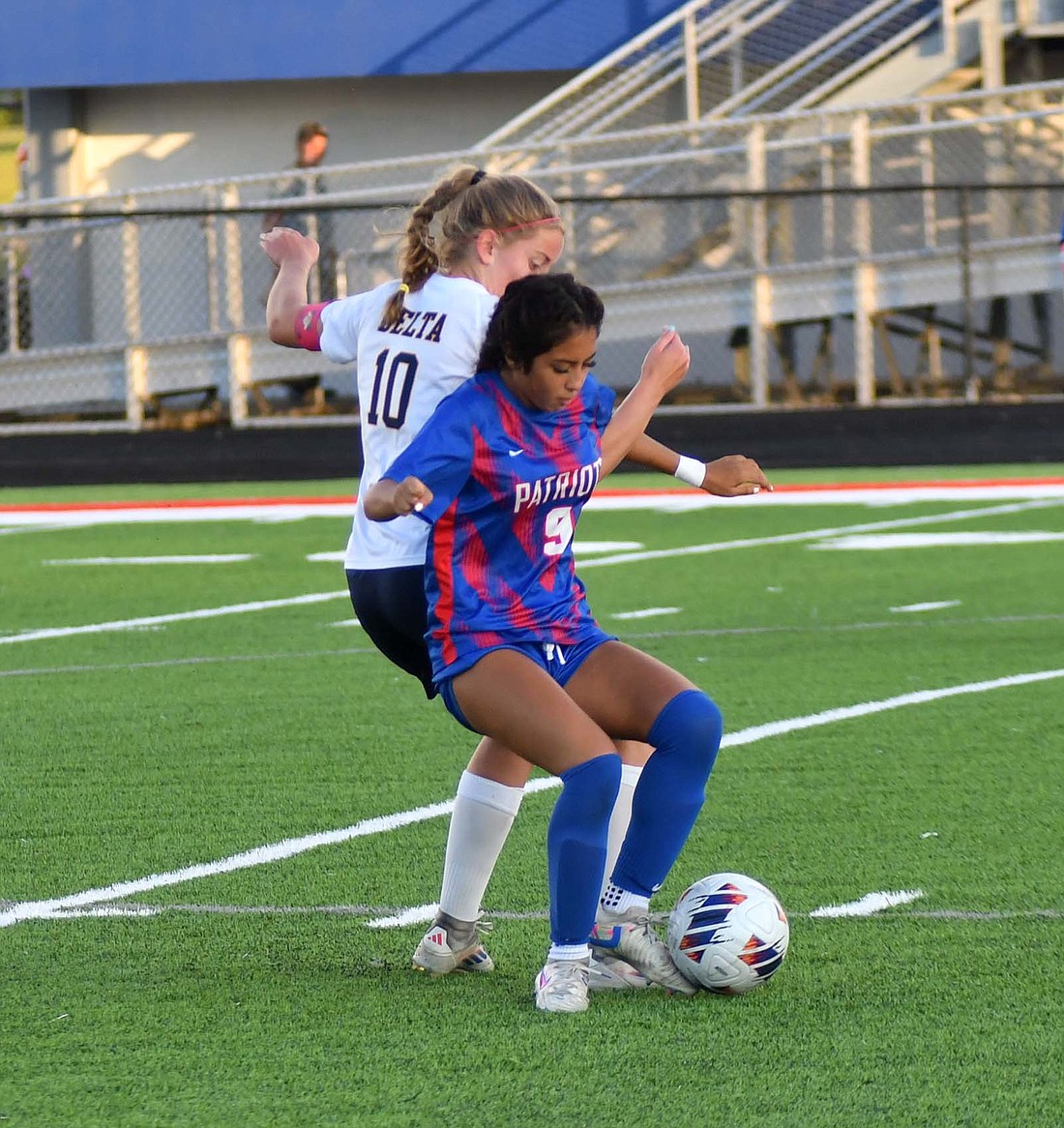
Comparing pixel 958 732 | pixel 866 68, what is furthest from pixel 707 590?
pixel 866 68

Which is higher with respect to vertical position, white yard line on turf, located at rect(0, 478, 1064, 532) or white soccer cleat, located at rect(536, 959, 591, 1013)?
white yard line on turf, located at rect(0, 478, 1064, 532)

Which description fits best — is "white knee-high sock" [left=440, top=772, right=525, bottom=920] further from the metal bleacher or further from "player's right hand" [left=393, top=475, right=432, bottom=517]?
the metal bleacher

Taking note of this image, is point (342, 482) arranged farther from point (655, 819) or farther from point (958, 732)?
point (655, 819)

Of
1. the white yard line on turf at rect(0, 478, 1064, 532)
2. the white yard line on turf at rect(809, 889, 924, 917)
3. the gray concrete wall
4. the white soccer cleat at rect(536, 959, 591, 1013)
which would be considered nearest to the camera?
the white soccer cleat at rect(536, 959, 591, 1013)

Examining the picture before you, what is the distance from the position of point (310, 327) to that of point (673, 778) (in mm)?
1415

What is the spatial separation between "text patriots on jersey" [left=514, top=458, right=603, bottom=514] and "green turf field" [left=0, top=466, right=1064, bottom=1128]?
38.6 inches

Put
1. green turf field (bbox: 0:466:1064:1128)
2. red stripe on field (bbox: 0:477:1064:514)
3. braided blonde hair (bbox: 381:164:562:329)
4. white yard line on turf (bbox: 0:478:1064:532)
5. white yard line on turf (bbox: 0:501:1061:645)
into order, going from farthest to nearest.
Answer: red stripe on field (bbox: 0:477:1064:514)
white yard line on turf (bbox: 0:478:1064:532)
white yard line on turf (bbox: 0:501:1061:645)
braided blonde hair (bbox: 381:164:562:329)
green turf field (bbox: 0:466:1064:1128)

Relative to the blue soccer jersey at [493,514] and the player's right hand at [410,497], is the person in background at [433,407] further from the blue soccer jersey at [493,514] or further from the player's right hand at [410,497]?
the player's right hand at [410,497]

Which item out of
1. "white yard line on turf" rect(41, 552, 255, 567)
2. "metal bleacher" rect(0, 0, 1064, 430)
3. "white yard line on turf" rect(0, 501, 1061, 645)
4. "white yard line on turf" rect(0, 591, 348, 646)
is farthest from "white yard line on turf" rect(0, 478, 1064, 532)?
"white yard line on turf" rect(0, 591, 348, 646)

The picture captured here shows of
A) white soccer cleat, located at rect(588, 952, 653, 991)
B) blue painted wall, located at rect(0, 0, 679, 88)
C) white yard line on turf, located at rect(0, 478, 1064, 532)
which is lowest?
white soccer cleat, located at rect(588, 952, 653, 991)

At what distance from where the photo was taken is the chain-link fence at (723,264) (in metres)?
20.0

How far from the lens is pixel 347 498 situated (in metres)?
17.0

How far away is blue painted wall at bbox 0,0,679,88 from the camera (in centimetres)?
2678

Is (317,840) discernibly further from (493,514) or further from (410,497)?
(410,497)
